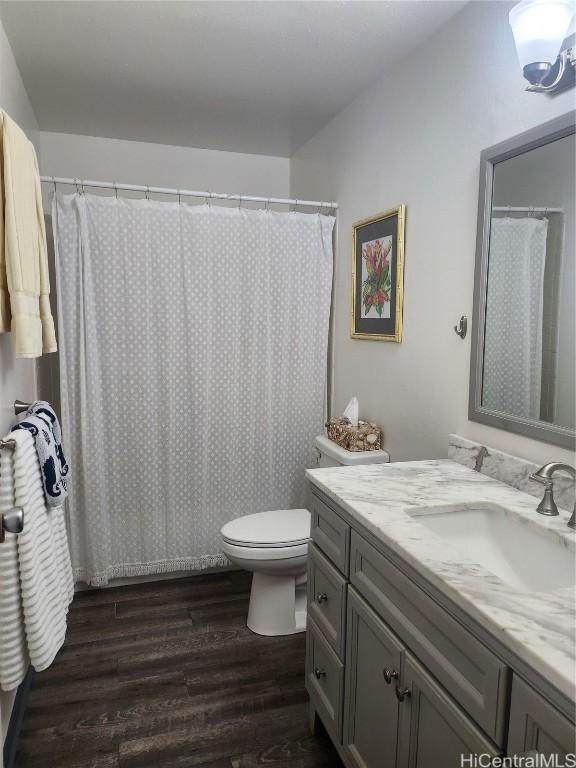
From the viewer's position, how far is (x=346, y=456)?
227 centimetres

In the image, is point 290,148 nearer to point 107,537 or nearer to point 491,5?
point 491,5

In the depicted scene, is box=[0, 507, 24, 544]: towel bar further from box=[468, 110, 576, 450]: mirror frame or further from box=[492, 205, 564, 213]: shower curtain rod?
box=[492, 205, 564, 213]: shower curtain rod

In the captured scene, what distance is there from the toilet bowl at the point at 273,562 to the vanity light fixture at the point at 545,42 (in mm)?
1733

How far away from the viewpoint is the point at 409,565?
3.72 feet

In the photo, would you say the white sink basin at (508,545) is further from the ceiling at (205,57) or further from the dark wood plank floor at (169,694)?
the ceiling at (205,57)

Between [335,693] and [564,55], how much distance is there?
1819mm

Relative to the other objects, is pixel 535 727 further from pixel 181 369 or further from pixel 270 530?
pixel 181 369

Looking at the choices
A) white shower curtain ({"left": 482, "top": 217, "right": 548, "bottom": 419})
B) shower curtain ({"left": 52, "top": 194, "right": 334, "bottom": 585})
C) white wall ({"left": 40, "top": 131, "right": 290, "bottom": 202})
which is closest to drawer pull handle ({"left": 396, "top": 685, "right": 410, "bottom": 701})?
white shower curtain ({"left": 482, "top": 217, "right": 548, "bottom": 419})

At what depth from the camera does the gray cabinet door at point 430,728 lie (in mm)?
945

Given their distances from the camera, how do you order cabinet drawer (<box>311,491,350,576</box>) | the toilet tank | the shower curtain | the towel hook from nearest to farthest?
cabinet drawer (<box>311,491,350,576</box>), the towel hook, the toilet tank, the shower curtain

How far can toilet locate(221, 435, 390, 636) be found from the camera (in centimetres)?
215

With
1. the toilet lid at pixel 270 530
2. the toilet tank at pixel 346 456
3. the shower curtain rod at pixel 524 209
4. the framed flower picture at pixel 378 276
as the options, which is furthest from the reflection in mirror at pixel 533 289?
the toilet lid at pixel 270 530

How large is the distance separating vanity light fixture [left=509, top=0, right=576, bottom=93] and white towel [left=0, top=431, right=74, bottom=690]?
167cm

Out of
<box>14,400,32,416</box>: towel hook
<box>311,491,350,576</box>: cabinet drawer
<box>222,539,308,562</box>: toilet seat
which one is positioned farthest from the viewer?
<box>222,539,308,562</box>: toilet seat
